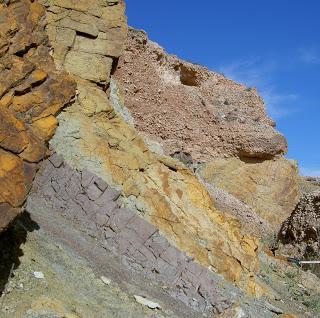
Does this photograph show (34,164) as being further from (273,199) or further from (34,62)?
(273,199)

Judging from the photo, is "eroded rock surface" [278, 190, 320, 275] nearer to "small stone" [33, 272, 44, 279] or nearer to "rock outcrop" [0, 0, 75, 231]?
"rock outcrop" [0, 0, 75, 231]

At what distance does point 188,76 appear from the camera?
1192 inches

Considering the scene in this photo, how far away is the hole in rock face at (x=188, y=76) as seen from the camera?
29906 millimetres

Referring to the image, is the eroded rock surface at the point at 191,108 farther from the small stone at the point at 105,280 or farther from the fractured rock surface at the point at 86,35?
the small stone at the point at 105,280

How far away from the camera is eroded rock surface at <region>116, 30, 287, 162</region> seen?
1026 inches

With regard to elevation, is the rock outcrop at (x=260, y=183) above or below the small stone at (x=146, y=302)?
Result: above

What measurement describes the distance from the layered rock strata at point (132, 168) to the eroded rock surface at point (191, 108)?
33.6ft

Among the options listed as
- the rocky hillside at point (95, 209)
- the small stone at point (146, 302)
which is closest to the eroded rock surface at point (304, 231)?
the rocky hillside at point (95, 209)

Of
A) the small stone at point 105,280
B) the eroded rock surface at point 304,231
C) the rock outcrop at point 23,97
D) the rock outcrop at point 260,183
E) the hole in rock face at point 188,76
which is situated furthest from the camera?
the hole in rock face at point 188,76

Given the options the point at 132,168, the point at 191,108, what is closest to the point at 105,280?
the point at 132,168

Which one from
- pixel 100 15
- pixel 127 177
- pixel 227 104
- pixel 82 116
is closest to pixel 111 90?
pixel 100 15

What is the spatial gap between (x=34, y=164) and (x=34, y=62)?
2432 mm

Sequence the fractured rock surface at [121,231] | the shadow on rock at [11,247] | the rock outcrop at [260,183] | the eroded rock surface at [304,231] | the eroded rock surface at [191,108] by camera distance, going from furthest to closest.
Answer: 1. the rock outcrop at [260,183]
2. the eroded rock surface at [191,108]
3. the eroded rock surface at [304,231]
4. the fractured rock surface at [121,231]
5. the shadow on rock at [11,247]

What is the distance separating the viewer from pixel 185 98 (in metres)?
28.6
